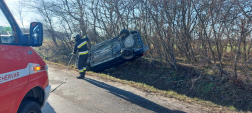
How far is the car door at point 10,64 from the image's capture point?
214 cm

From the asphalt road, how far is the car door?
1749 millimetres

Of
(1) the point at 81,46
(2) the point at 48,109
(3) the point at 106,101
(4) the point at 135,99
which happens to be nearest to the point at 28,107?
(2) the point at 48,109

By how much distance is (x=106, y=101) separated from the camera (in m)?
4.47

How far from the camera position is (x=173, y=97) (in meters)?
4.72

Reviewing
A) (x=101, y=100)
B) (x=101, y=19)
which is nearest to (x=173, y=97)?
(x=101, y=100)

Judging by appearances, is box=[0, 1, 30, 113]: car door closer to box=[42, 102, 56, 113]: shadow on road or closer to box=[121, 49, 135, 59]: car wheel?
box=[42, 102, 56, 113]: shadow on road

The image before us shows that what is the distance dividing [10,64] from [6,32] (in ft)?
1.79

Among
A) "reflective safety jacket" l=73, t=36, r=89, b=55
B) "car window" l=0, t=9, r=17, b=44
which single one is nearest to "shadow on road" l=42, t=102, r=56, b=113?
"car window" l=0, t=9, r=17, b=44

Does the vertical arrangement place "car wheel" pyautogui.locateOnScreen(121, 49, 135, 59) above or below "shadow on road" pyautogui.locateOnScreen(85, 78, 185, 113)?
above

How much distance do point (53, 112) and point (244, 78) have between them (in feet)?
17.3

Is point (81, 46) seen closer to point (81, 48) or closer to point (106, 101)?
point (81, 48)

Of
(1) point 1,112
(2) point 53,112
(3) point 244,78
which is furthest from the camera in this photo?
(3) point 244,78

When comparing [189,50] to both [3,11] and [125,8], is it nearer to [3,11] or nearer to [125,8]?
[125,8]

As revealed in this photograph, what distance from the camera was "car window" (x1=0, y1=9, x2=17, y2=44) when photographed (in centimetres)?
238
